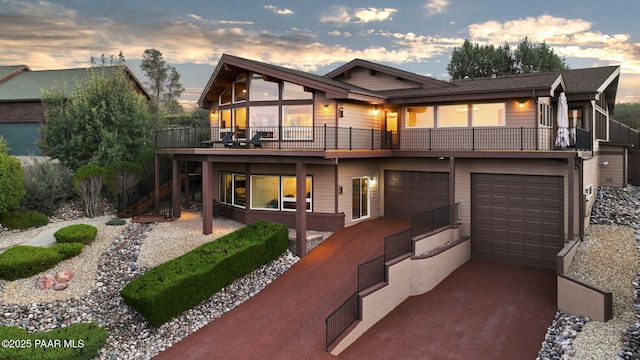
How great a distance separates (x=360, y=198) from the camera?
692 inches

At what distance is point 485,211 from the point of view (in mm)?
15430

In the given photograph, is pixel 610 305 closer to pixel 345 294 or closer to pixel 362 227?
pixel 345 294

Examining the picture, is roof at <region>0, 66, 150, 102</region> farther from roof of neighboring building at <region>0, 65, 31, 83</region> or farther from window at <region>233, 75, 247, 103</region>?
window at <region>233, 75, 247, 103</region>

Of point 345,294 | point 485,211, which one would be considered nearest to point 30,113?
point 345,294

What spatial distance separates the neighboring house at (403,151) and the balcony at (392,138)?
5 centimetres

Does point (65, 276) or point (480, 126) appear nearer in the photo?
point (65, 276)

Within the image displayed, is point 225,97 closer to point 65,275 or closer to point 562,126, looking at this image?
point 65,275

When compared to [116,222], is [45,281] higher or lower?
lower

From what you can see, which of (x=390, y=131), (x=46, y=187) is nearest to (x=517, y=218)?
(x=390, y=131)

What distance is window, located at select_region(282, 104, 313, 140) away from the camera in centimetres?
1672

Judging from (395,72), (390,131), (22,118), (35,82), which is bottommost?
(390,131)

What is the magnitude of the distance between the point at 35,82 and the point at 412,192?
32.2m

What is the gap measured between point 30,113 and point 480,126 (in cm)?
3113

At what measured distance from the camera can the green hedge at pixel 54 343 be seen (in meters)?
7.78
